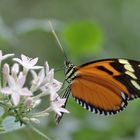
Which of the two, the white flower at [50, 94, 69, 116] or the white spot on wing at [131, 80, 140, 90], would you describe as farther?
the white spot on wing at [131, 80, 140, 90]

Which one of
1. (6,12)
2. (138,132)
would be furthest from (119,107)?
(6,12)

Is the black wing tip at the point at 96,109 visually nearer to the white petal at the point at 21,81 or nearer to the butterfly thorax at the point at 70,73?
the butterfly thorax at the point at 70,73

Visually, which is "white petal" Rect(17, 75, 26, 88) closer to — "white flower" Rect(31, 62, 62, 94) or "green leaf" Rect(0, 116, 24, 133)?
"white flower" Rect(31, 62, 62, 94)

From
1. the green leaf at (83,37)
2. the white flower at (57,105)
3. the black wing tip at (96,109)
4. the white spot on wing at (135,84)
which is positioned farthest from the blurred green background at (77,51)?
the white flower at (57,105)

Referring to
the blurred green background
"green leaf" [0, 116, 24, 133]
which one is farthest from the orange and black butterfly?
"green leaf" [0, 116, 24, 133]

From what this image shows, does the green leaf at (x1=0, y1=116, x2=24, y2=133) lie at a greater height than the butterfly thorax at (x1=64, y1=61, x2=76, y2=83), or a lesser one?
lesser
